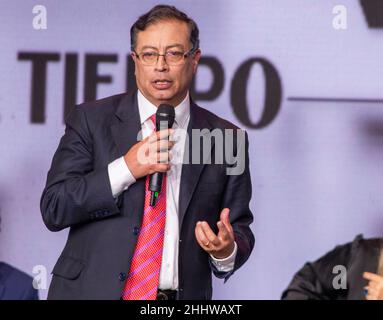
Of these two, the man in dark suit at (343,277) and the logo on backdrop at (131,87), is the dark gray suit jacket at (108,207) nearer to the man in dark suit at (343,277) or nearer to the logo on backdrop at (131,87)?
the man in dark suit at (343,277)

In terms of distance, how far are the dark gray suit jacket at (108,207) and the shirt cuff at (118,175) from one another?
0.02 metres

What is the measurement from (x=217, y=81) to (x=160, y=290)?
1.47 m

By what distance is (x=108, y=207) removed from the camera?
287 cm

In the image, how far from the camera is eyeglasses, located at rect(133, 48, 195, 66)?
120 inches

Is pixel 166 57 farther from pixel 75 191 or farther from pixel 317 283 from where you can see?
pixel 317 283

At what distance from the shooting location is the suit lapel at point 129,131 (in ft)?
9.78

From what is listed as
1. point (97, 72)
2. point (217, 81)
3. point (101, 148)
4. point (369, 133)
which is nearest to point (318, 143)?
point (369, 133)

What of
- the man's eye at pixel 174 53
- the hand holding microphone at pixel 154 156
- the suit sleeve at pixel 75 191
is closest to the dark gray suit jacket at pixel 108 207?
the suit sleeve at pixel 75 191

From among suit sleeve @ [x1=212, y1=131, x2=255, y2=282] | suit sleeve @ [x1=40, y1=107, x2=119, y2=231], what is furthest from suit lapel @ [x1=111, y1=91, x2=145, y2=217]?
suit sleeve @ [x1=212, y1=131, x2=255, y2=282]

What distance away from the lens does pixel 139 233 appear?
2.96m

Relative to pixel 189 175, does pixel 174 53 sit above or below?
above

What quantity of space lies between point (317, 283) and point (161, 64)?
1.05 metres

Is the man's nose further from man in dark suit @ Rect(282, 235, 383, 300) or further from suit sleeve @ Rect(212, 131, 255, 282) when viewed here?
man in dark suit @ Rect(282, 235, 383, 300)

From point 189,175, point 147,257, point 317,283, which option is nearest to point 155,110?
point 189,175
